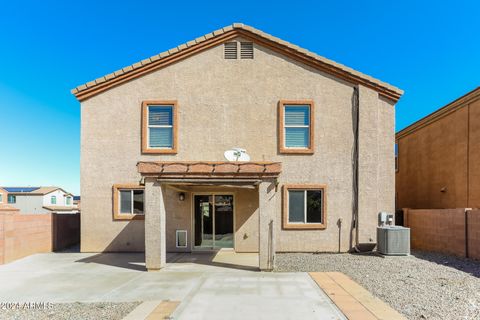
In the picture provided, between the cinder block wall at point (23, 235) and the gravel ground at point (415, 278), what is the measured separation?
10020 mm

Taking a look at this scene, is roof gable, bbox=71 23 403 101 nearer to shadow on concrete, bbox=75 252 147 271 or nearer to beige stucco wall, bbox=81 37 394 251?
beige stucco wall, bbox=81 37 394 251

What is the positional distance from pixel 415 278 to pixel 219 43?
11.3 m

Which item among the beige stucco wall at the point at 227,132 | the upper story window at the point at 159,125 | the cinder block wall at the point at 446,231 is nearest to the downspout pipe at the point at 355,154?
the beige stucco wall at the point at 227,132

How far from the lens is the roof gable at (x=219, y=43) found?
12953 millimetres

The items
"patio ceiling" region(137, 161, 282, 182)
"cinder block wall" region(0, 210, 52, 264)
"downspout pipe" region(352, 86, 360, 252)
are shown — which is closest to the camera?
"patio ceiling" region(137, 161, 282, 182)

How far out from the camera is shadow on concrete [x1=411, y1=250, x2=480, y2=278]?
31.8 feet

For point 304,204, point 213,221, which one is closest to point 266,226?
point 304,204

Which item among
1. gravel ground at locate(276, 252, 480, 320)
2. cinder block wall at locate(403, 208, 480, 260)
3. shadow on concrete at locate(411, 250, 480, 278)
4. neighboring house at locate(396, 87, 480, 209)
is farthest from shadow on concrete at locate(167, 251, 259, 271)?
neighboring house at locate(396, 87, 480, 209)

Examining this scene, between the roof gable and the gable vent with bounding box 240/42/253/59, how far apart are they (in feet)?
0.99

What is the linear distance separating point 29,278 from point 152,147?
20.7 feet

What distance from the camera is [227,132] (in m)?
13.0

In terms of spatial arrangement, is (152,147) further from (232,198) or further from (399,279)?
(399,279)

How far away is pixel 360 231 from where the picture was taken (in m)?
12.7

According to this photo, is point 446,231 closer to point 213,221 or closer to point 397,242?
point 397,242
